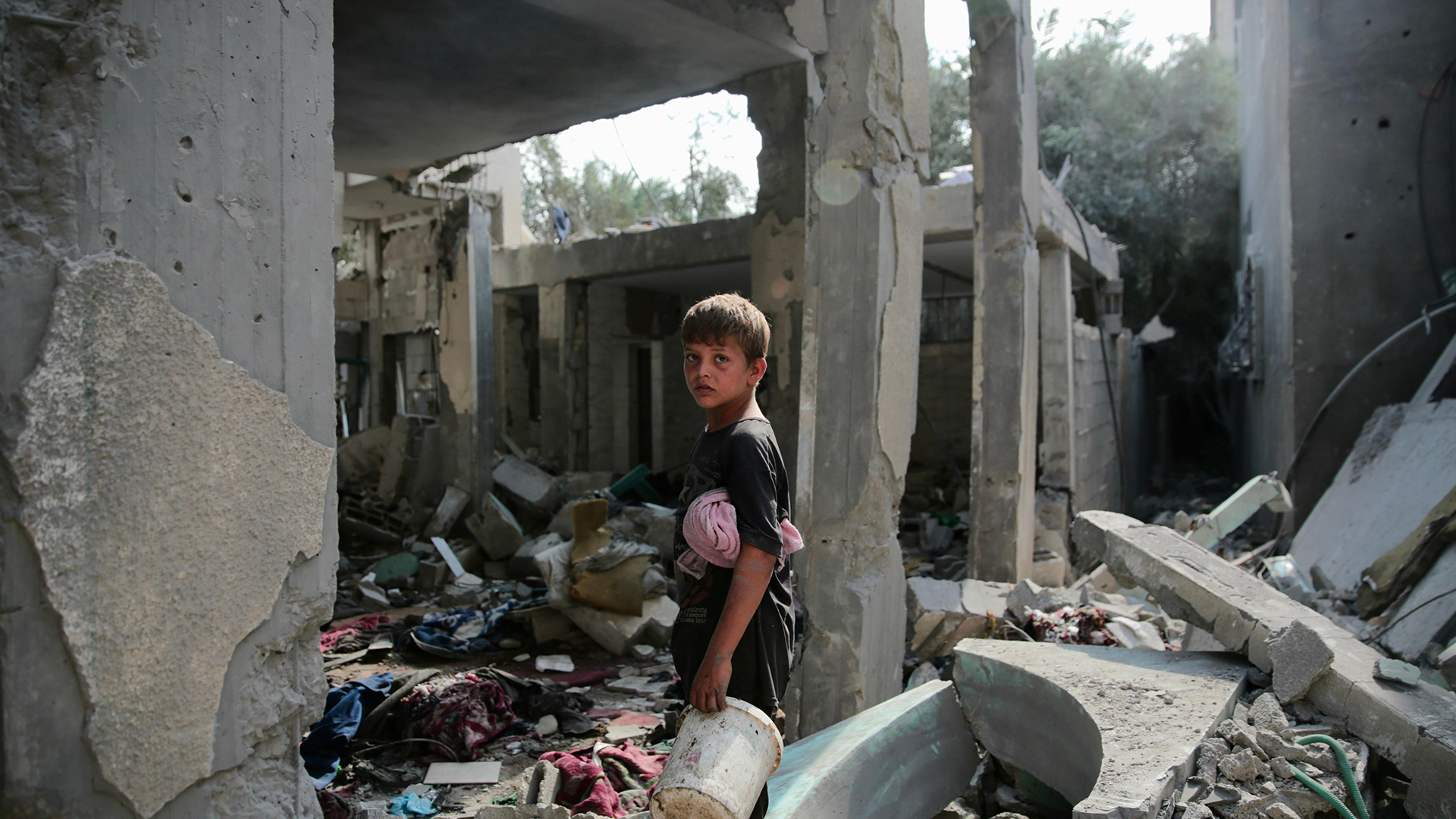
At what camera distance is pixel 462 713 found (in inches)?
155

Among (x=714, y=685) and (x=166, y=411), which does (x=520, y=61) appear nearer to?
(x=166, y=411)

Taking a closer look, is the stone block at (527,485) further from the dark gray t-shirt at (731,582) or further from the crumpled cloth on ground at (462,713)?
the dark gray t-shirt at (731,582)

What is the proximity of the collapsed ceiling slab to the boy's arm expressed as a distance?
396 cm

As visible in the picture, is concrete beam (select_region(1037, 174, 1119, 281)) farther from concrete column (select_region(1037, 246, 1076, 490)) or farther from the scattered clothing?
the scattered clothing

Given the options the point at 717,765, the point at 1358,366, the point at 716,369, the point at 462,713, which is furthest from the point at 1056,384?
the point at 717,765

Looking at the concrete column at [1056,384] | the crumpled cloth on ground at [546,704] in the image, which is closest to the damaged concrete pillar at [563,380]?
the concrete column at [1056,384]

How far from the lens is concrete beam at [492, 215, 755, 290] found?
9.02 meters

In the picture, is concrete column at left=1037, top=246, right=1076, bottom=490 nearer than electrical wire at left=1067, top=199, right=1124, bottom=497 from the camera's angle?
Yes

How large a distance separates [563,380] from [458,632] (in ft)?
19.1

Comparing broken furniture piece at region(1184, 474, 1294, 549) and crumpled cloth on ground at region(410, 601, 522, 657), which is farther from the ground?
broken furniture piece at region(1184, 474, 1294, 549)

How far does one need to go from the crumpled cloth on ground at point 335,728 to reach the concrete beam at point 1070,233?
533 cm

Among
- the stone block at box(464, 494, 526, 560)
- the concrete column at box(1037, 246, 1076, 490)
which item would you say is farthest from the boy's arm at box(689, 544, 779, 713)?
the stone block at box(464, 494, 526, 560)

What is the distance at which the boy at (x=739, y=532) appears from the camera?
1819mm

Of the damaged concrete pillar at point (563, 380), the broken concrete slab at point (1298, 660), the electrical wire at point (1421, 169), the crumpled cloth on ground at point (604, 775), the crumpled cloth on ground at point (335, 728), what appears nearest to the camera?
the broken concrete slab at point (1298, 660)
